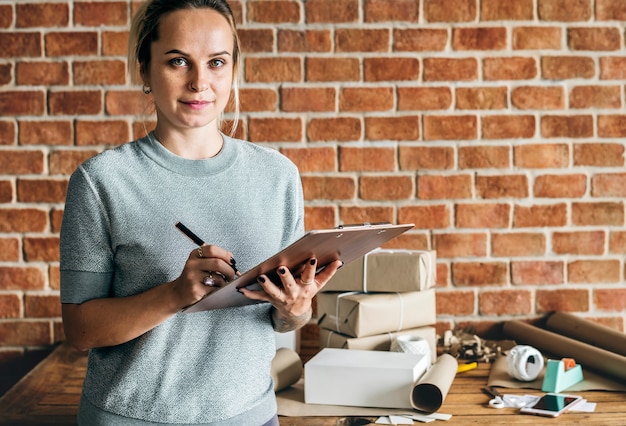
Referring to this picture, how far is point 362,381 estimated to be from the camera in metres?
1.66

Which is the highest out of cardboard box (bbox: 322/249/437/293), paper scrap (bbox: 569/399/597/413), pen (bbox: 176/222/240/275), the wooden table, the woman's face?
the woman's face

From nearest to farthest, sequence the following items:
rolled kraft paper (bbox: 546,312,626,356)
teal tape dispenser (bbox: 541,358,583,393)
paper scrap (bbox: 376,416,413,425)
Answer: paper scrap (bbox: 376,416,413,425) < teal tape dispenser (bbox: 541,358,583,393) < rolled kraft paper (bbox: 546,312,626,356)

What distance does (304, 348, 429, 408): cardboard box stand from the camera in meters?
1.64

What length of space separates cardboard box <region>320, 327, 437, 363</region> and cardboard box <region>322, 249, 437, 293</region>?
0.41ft

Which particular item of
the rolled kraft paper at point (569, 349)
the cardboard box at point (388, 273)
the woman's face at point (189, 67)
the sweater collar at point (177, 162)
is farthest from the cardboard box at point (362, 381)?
the woman's face at point (189, 67)

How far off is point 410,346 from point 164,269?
861 millimetres

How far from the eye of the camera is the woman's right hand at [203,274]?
1086 millimetres

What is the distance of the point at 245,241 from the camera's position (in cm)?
127

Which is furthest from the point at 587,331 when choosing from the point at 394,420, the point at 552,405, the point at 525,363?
the point at 394,420

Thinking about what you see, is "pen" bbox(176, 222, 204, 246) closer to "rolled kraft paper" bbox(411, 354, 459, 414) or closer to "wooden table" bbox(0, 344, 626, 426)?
"wooden table" bbox(0, 344, 626, 426)

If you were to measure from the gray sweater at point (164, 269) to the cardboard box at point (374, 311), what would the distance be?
24.1 inches

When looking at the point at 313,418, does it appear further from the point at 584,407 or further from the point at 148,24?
the point at 148,24

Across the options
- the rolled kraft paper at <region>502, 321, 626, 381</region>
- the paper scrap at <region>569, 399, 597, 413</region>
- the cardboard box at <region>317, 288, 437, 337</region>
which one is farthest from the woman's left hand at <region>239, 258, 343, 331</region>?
the rolled kraft paper at <region>502, 321, 626, 381</region>

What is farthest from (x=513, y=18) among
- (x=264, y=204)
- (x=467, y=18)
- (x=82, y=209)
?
(x=82, y=209)
